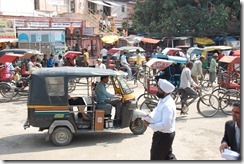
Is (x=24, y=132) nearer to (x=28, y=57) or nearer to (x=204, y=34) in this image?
(x=28, y=57)

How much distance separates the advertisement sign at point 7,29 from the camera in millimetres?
21969

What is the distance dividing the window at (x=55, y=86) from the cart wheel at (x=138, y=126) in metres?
1.82

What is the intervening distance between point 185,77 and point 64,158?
441 centimetres

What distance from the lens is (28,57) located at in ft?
45.3

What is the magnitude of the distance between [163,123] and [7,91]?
Answer: 9287 mm

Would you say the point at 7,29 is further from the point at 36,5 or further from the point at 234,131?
the point at 234,131

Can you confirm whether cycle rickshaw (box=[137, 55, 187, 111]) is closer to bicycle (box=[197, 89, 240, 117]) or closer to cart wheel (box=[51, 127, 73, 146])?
bicycle (box=[197, 89, 240, 117])

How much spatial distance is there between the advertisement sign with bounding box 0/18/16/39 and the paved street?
13981 millimetres

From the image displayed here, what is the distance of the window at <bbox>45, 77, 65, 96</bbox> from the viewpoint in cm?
726

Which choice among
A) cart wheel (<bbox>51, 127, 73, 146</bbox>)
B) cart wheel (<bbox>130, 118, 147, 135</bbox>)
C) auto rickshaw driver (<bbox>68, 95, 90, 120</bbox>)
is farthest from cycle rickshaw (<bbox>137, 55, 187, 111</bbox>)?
cart wheel (<bbox>51, 127, 73, 146</bbox>)

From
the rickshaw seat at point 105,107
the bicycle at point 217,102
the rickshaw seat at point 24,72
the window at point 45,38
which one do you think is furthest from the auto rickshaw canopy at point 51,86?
the window at point 45,38

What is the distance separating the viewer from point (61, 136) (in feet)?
23.9

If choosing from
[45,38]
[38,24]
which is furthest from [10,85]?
[38,24]

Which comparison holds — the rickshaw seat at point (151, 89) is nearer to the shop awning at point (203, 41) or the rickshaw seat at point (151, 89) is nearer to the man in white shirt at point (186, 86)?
the man in white shirt at point (186, 86)
